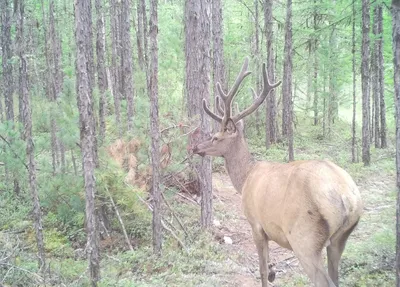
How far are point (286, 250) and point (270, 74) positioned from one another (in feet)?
40.4

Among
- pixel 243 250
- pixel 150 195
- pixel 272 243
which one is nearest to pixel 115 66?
pixel 150 195

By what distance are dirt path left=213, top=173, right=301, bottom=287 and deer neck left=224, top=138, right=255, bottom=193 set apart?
1.54 m

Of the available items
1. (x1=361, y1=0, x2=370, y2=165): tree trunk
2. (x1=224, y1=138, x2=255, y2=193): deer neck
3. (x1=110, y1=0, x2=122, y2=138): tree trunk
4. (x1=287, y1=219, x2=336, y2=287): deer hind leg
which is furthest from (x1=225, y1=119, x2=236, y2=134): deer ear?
(x1=361, y1=0, x2=370, y2=165): tree trunk

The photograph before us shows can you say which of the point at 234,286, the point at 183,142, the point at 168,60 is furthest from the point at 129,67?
the point at 234,286

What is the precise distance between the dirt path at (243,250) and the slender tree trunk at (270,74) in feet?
26.6

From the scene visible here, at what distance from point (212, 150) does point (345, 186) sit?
2942 millimetres

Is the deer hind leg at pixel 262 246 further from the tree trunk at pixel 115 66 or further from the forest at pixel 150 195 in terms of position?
the tree trunk at pixel 115 66

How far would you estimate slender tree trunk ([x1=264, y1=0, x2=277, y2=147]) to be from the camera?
18672 mm

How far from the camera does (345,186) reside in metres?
4.74

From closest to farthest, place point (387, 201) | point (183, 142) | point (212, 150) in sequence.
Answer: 1. point (212, 150)
2. point (183, 142)
3. point (387, 201)

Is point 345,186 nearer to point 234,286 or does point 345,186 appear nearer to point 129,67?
point 234,286

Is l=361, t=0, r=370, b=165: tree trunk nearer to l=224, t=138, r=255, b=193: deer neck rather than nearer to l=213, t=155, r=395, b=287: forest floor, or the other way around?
l=213, t=155, r=395, b=287: forest floor

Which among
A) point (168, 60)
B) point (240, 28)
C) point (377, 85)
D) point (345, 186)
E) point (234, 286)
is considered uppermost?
point (240, 28)

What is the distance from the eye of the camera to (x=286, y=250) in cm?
870
